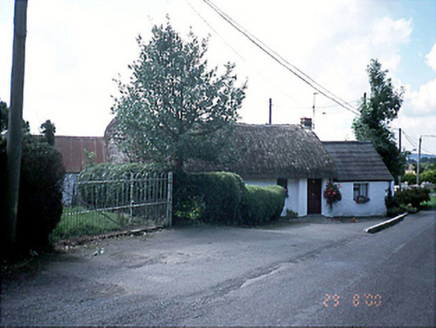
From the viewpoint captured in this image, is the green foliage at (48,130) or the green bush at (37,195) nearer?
the green bush at (37,195)

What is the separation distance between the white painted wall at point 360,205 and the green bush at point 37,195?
2225 cm

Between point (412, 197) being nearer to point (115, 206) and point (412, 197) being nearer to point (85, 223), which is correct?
point (115, 206)

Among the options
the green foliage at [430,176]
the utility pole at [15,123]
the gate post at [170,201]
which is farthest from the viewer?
the green foliage at [430,176]

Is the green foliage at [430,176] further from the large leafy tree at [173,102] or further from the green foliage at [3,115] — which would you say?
the green foliage at [3,115]

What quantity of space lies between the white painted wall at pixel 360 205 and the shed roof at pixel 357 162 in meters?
0.48

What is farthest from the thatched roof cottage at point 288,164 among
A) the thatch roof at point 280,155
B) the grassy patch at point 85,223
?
the grassy patch at point 85,223

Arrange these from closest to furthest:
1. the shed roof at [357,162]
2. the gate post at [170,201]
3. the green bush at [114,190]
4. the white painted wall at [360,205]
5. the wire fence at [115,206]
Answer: the wire fence at [115,206]
the green bush at [114,190]
the gate post at [170,201]
the white painted wall at [360,205]
the shed roof at [357,162]

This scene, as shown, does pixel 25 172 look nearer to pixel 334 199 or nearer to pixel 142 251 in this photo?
pixel 142 251

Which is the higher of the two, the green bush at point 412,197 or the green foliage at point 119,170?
the green foliage at point 119,170

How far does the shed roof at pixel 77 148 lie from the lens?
3269cm

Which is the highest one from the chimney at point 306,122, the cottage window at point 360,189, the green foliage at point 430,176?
the chimney at point 306,122

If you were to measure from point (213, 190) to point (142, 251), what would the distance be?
5.91m

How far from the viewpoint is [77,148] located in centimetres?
3512
